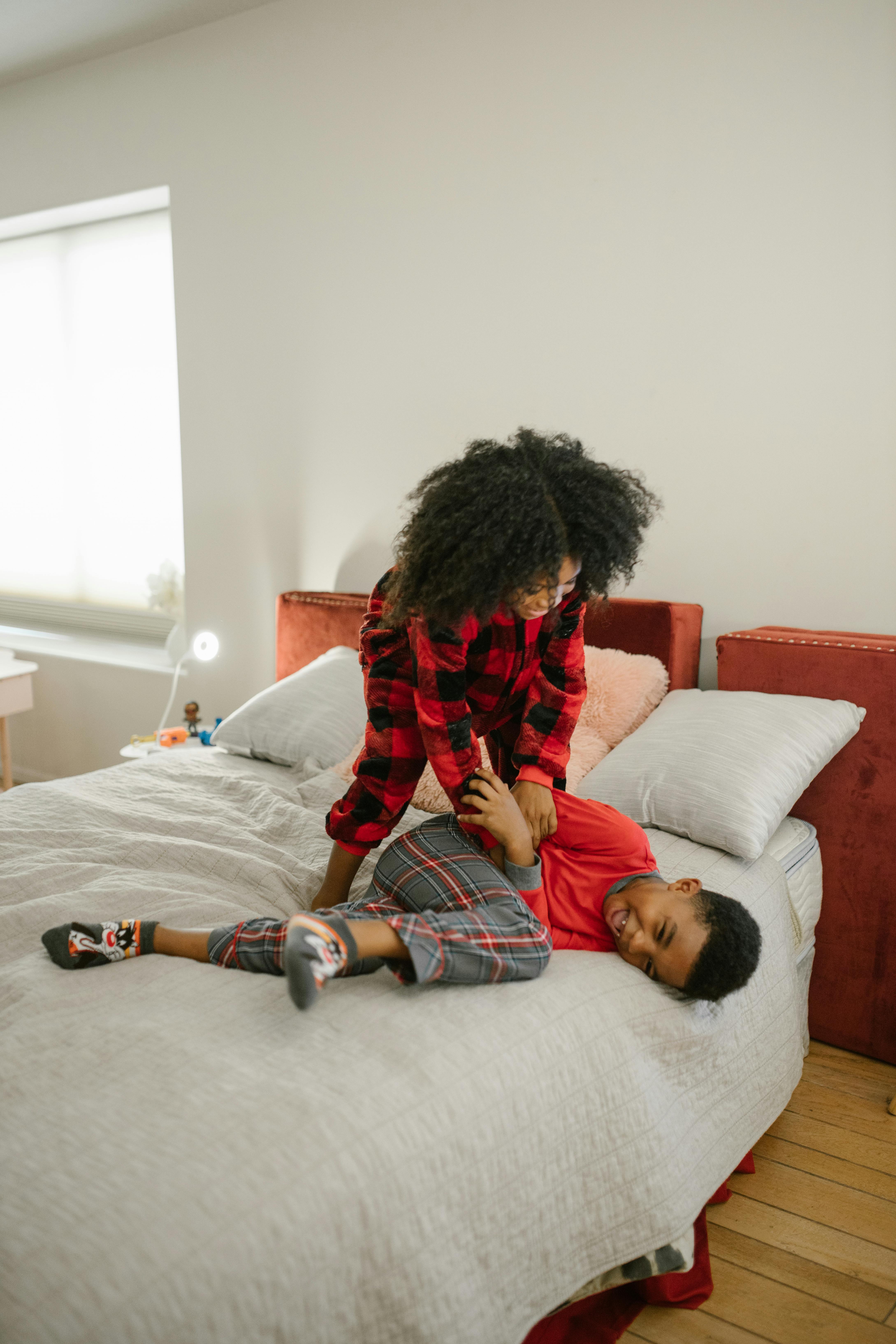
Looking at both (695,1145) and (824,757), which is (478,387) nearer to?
(824,757)

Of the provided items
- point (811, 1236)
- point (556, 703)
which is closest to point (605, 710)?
point (556, 703)

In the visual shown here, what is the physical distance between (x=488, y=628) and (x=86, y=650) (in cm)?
283

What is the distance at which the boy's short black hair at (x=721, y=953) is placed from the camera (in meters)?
1.28

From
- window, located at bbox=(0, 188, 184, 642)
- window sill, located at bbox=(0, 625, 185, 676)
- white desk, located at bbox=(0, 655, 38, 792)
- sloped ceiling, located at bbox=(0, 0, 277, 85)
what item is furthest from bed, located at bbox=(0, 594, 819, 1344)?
sloped ceiling, located at bbox=(0, 0, 277, 85)

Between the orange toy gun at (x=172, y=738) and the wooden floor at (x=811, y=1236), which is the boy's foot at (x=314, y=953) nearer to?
the wooden floor at (x=811, y=1236)

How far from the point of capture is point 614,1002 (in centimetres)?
123

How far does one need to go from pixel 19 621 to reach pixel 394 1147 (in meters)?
3.85

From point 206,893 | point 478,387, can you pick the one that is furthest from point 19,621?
point 206,893

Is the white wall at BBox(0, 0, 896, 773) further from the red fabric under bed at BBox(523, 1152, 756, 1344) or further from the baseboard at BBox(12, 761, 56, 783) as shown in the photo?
the red fabric under bed at BBox(523, 1152, 756, 1344)

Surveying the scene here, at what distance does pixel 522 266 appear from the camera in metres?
2.46

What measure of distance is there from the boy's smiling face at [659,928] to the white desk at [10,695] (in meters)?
2.58

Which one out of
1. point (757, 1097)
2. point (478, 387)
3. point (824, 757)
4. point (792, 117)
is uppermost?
point (792, 117)

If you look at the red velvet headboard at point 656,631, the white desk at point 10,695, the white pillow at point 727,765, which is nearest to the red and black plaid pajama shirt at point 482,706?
the white pillow at point 727,765

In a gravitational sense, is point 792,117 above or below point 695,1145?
above
